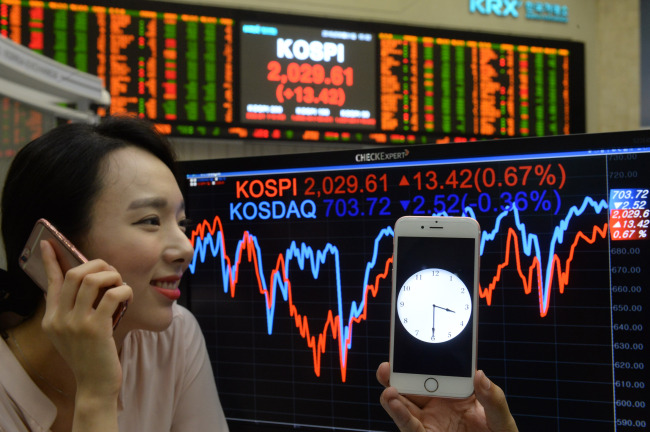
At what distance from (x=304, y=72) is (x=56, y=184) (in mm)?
1994

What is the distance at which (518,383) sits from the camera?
891mm

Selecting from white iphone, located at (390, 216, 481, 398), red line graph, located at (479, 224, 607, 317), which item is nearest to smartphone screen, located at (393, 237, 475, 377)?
white iphone, located at (390, 216, 481, 398)

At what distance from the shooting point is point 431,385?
2.57ft

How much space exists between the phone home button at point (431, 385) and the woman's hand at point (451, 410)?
0.03m

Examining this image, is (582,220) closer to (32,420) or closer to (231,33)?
(32,420)

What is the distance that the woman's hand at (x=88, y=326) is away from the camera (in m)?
0.80

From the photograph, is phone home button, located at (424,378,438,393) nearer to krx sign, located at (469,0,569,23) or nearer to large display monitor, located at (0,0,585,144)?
large display monitor, located at (0,0,585,144)

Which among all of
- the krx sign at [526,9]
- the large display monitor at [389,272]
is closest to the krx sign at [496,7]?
the krx sign at [526,9]

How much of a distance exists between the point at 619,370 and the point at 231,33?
7.50ft

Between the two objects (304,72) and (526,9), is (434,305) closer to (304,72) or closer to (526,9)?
(304,72)

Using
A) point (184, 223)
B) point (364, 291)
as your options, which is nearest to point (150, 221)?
point (184, 223)

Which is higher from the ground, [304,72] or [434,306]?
[304,72]

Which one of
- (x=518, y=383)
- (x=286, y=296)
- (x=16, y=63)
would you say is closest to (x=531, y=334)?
(x=518, y=383)

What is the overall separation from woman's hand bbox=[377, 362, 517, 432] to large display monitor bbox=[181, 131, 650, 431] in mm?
96
